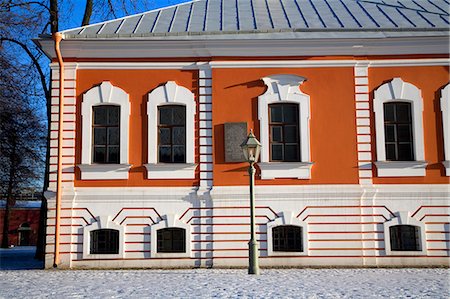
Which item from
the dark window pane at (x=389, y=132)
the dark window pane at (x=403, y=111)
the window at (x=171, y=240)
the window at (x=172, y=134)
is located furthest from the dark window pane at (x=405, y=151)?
the window at (x=171, y=240)

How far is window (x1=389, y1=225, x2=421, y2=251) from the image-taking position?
11555mm

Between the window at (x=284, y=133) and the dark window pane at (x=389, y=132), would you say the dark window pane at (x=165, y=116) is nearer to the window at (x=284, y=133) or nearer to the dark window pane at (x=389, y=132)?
the window at (x=284, y=133)

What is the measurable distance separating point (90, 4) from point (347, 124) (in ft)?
34.3

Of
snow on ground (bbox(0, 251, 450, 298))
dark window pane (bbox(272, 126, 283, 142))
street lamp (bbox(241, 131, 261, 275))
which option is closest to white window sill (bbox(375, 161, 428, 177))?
snow on ground (bbox(0, 251, 450, 298))

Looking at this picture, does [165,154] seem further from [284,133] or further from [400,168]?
[400,168]

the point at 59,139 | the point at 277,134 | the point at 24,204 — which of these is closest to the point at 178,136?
the point at 277,134

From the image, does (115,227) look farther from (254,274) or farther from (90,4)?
(90,4)

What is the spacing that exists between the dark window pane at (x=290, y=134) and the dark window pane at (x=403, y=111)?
2.60m

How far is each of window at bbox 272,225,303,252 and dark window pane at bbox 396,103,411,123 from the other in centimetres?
375

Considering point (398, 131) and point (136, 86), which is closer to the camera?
point (398, 131)

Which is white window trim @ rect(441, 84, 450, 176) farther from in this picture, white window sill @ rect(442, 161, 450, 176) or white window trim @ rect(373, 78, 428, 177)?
white window trim @ rect(373, 78, 428, 177)

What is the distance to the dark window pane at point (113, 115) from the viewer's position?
12016 mm

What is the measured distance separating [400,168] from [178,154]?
542cm

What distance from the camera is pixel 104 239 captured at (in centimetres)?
1162
